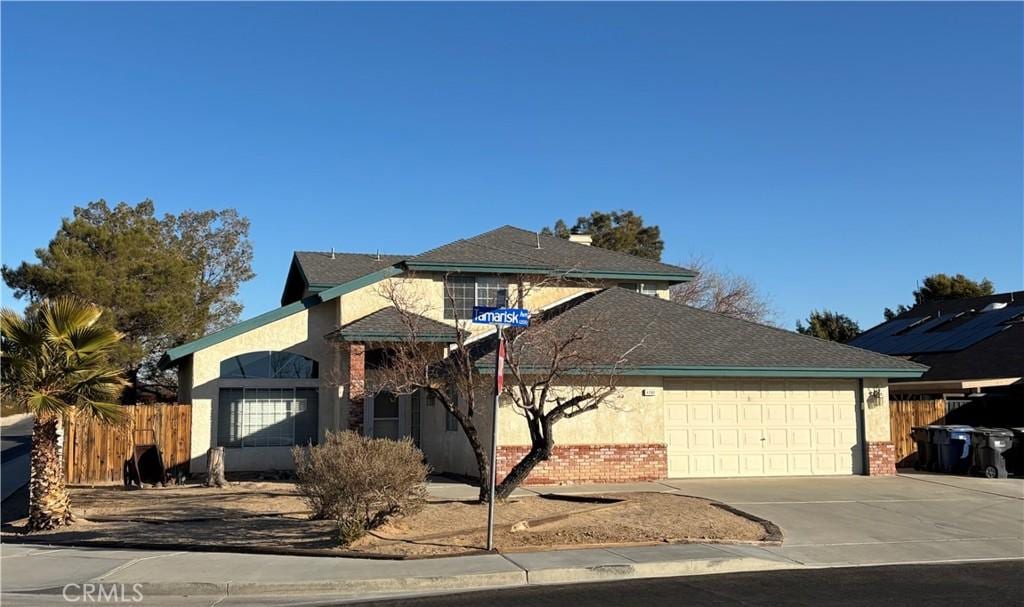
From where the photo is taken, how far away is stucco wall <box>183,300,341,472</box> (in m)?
21.8

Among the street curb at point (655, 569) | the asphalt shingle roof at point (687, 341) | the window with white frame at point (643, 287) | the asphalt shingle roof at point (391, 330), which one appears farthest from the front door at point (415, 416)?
the street curb at point (655, 569)

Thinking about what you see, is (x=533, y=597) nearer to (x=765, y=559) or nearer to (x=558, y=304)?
(x=765, y=559)

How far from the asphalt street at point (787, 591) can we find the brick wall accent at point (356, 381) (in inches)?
463

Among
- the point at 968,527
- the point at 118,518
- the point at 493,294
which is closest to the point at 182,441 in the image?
the point at 118,518

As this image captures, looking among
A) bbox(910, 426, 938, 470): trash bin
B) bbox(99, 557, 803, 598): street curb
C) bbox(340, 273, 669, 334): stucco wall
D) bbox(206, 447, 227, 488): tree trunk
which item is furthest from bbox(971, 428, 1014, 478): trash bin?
bbox(206, 447, 227, 488): tree trunk

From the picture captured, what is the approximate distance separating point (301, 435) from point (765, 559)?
47.9 ft

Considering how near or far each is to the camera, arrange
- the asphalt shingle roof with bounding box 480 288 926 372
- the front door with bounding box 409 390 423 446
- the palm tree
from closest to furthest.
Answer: the palm tree < the asphalt shingle roof with bounding box 480 288 926 372 < the front door with bounding box 409 390 423 446

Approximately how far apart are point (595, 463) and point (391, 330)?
20.0 feet

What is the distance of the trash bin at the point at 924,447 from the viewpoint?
21656mm

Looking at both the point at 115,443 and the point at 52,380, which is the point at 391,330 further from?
the point at 52,380

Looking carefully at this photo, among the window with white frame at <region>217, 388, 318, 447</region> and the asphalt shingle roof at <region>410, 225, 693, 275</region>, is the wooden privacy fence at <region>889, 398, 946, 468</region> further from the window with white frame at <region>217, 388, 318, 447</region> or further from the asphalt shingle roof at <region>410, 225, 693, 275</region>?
the window with white frame at <region>217, 388, 318, 447</region>

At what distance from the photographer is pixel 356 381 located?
2086 cm

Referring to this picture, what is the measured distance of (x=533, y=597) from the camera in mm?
9094

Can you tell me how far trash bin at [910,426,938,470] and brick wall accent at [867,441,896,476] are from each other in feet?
5.79
